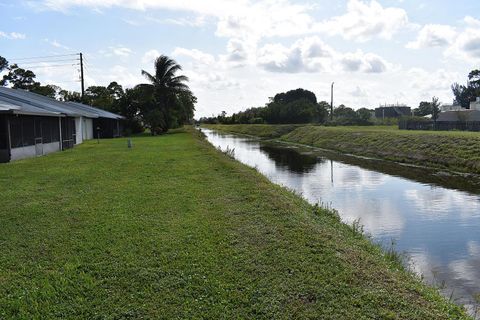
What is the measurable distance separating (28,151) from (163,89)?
91.2 feet

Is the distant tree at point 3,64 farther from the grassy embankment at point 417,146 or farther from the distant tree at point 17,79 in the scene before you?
the grassy embankment at point 417,146

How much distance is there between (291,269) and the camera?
5.64m

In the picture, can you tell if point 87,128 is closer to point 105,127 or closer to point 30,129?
point 105,127

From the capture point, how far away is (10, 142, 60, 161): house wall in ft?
62.6

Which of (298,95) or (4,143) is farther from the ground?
(298,95)

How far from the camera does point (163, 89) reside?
156 ft

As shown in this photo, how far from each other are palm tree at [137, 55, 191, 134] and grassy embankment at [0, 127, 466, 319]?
3697 centimetres

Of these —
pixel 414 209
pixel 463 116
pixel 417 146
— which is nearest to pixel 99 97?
pixel 417 146

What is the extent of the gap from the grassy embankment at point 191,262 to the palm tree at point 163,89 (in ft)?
121

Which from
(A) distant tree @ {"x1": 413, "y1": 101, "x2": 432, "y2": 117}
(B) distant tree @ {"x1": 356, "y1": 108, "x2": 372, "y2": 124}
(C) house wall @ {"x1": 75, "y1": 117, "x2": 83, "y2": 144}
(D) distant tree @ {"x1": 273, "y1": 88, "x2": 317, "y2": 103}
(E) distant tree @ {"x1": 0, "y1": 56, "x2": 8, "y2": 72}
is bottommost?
(C) house wall @ {"x1": 75, "y1": 117, "x2": 83, "y2": 144}

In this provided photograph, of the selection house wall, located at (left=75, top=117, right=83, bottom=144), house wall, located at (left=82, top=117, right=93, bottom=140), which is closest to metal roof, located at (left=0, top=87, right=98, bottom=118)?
house wall, located at (left=75, top=117, right=83, bottom=144)

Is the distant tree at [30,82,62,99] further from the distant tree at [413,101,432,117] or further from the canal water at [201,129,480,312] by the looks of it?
Answer: the distant tree at [413,101,432,117]

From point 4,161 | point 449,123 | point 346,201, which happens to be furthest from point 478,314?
point 449,123

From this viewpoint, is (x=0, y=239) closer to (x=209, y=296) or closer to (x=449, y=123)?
(x=209, y=296)
